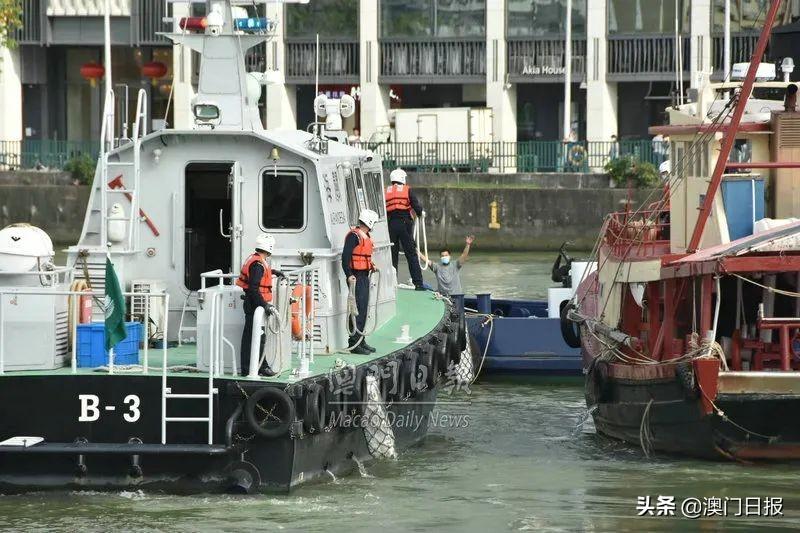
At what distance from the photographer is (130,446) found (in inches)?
535

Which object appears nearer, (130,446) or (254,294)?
(130,446)

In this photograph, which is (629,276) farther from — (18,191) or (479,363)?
(18,191)

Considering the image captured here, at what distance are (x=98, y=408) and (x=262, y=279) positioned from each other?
1.69m

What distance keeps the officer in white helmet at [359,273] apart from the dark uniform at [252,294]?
1.87 meters

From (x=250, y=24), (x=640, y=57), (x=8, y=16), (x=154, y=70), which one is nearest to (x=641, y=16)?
(x=640, y=57)

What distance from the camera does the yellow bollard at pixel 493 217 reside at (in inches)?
1612

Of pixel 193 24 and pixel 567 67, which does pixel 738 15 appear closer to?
pixel 567 67

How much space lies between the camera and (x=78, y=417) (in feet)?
44.9

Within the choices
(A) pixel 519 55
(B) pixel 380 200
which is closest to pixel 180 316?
(B) pixel 380 200

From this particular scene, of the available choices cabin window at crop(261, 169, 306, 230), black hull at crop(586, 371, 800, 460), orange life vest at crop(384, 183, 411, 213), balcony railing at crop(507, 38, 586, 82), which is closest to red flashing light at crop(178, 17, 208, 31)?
cabin window at crop(261, 169, 306, 230)

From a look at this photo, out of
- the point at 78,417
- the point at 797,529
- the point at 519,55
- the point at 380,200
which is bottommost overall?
the point at 797,529

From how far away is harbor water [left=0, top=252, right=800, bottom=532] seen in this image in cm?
1354

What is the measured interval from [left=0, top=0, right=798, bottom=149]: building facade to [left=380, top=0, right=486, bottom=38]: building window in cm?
3

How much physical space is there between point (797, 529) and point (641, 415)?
343cm
